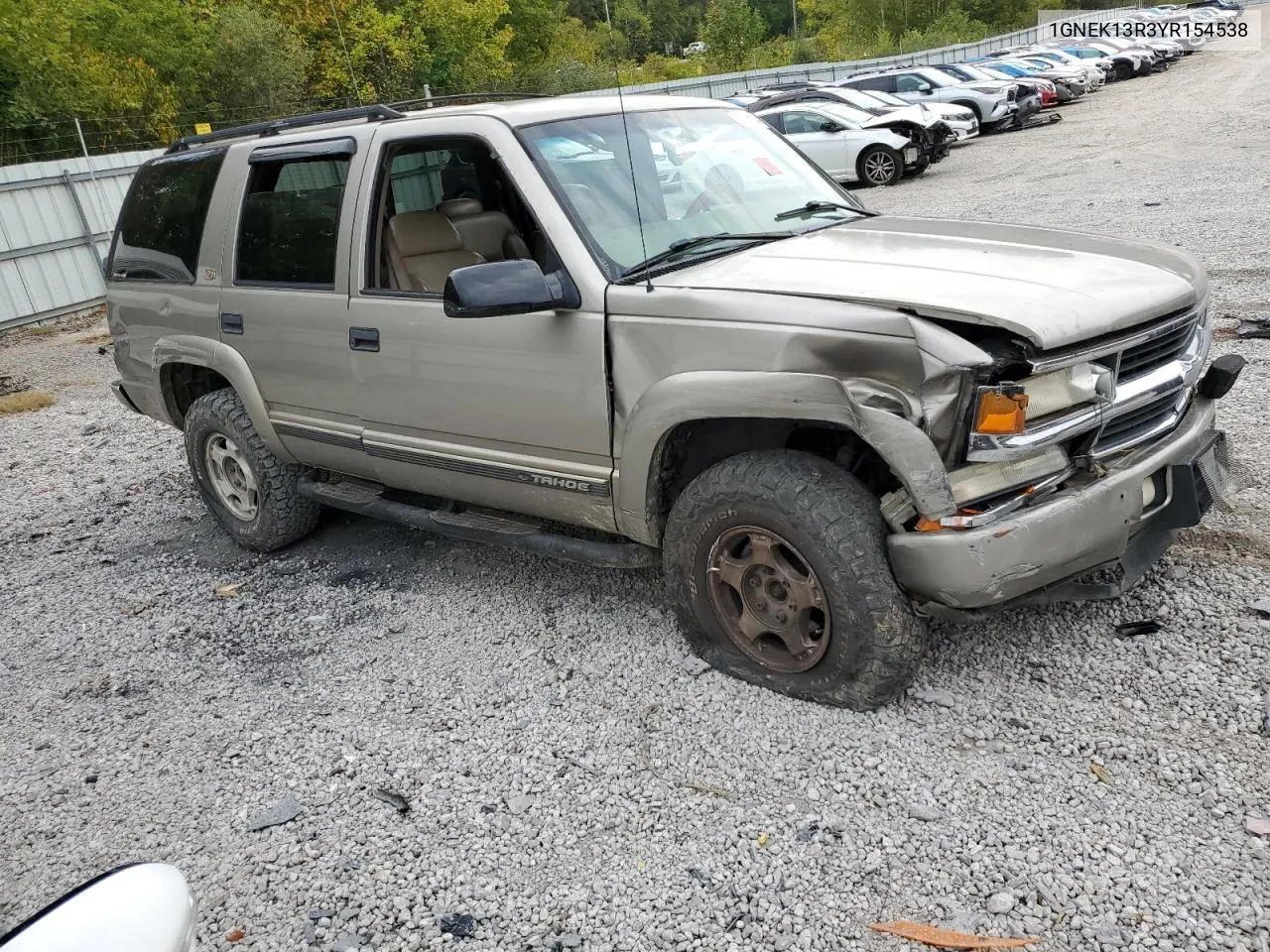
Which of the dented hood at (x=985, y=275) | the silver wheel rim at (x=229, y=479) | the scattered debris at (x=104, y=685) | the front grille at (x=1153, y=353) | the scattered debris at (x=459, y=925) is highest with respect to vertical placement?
the dented hood at (x=985, y=275)

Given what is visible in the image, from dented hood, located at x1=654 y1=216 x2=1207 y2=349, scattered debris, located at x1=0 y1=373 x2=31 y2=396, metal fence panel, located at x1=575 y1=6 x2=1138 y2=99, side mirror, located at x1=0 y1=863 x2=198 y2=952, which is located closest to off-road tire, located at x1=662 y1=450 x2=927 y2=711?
dented hood, located at x1=654 y1=216 x2=1207 y2=349

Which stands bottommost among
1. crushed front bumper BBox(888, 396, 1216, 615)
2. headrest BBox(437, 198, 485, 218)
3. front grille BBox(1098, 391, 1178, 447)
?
crushed front bumper BBox(888, 396, 1216, 615)

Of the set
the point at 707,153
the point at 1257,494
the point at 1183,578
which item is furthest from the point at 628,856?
the point at 1257,494

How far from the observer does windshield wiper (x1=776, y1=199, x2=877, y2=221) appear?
401 cm

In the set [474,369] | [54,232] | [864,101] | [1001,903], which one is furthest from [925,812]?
[864,101]

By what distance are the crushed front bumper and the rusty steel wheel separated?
1.08 ft

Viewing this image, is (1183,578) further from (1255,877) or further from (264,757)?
(264,757)

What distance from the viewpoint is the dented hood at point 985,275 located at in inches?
111

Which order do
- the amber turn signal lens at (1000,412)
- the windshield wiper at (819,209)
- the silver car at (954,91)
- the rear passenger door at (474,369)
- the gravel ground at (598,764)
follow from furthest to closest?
the silver car at (954,91) → the windshield wiper at (819,209) → the rear passenger door at (474,369) → the amber turn signal lens at (1000,412) → the gravel ground at (598,764)

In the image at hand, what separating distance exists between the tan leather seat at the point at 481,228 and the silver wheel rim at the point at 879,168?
46.3ft

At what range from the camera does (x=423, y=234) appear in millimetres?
4336

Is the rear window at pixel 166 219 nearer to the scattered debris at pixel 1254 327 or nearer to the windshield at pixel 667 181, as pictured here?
the windshield at pixel 667 181

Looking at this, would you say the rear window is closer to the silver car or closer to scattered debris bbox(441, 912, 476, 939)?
scattered debris bbox(441, 912, 476, 939)

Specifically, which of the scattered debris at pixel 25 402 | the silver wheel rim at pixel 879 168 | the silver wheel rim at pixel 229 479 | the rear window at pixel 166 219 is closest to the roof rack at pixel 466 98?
the rear window at pixel 166 219
